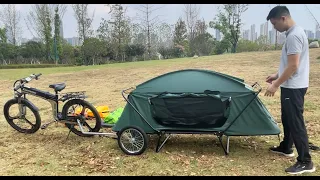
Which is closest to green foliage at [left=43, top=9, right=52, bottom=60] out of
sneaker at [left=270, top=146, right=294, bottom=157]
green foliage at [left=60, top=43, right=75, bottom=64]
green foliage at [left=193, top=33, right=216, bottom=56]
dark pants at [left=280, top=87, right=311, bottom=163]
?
green foliage at [left=60, top=43, right=75, bottom=64]

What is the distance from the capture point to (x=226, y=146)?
4.62 metres

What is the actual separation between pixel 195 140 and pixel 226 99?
103cm

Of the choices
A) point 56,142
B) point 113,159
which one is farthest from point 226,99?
point 56,142

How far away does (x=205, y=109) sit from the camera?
425 cm

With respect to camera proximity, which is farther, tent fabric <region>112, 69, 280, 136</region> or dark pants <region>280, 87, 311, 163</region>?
tent fabric <region>112, 69, 280, 136</region>

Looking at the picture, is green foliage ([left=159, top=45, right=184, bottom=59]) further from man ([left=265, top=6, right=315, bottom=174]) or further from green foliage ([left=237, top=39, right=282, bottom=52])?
man ([left=265, top=6, right=315, bottom=174])

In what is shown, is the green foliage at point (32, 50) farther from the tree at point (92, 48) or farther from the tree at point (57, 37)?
the tree at point (92, 48)

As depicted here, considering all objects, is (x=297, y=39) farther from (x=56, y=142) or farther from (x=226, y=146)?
(x=56, y=142)

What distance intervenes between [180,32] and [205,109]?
33.7 m

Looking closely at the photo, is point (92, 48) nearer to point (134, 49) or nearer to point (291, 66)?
point (134, 49)

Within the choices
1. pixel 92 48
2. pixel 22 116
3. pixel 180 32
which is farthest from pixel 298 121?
pixel 180 32

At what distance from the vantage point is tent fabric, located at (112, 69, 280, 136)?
4258 mm

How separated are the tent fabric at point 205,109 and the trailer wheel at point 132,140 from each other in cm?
19

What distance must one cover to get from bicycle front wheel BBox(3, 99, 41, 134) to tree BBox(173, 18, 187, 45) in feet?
104
